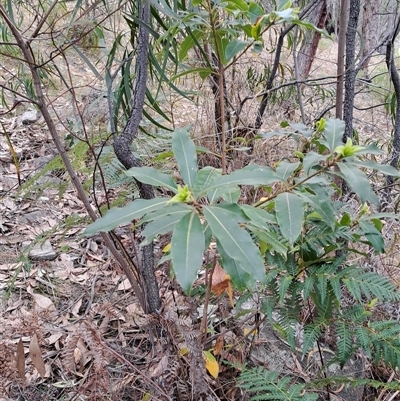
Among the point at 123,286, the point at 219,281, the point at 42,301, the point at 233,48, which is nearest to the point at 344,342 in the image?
the point at 219,281

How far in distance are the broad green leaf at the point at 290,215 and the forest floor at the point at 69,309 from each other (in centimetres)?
44

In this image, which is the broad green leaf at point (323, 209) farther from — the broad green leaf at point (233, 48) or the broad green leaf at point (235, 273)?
the broad green leaf at point (233, 48)

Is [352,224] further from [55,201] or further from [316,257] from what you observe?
[55,201]

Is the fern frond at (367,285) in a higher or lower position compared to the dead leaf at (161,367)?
higher

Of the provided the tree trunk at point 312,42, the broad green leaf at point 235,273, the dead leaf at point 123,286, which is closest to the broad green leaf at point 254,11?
the broad green leaf at point 235,273

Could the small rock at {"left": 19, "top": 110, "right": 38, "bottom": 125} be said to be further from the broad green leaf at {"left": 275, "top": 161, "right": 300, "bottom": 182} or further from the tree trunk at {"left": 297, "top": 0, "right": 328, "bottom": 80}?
the broad green leaf at {"left": 275, "top": 161, "right": 300, "bottom": 182}

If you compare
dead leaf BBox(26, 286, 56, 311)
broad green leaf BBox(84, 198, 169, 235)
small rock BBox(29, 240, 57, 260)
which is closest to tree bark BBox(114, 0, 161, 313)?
broad green leaf BBox(84, 198, 169, 235)

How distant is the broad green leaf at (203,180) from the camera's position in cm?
61

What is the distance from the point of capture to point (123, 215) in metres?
0.56

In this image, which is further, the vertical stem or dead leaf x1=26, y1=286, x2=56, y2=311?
dead leaf x1=26, y1=286, x2=56, y2=311

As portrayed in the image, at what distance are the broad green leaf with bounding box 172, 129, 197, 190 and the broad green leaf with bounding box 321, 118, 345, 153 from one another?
240 millimetres

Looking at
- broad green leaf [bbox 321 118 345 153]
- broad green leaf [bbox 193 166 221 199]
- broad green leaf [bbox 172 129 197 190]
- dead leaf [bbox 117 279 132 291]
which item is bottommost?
dead leaf [bbox 117 279 132 291]

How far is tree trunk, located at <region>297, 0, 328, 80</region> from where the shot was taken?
2.35 meters

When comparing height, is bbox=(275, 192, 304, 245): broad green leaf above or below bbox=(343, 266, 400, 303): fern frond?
above
